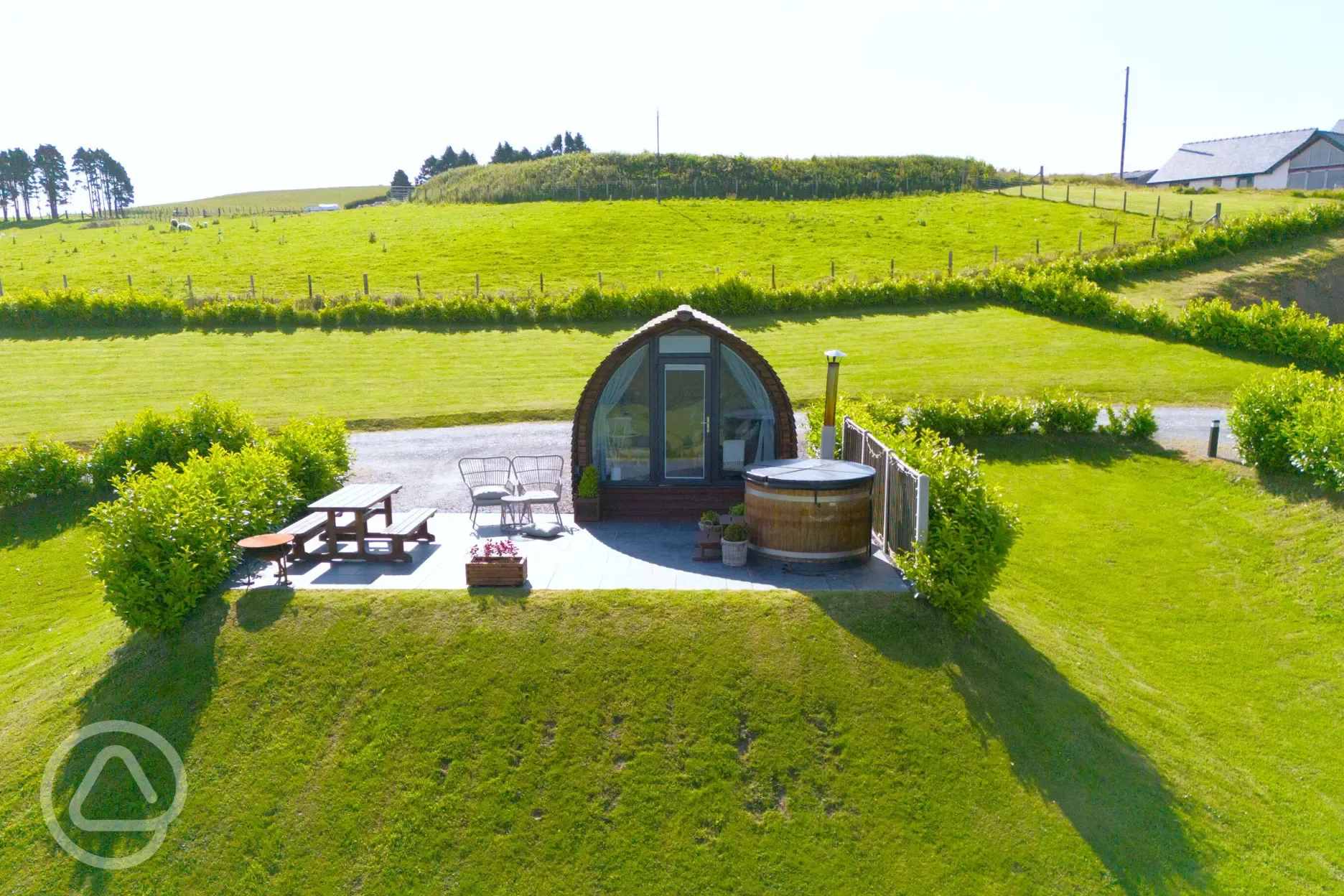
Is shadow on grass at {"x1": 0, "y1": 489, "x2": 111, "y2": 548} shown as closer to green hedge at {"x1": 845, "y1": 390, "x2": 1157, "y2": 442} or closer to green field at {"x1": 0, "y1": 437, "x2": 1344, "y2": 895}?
green field at {"x1": 0, "y1": 437, "x2": 1344, "y2": 895}

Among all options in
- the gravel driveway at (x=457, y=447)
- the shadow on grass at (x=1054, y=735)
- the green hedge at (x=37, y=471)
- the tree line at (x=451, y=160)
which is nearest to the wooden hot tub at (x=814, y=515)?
the shadow on grass at (x=1054, y=735)

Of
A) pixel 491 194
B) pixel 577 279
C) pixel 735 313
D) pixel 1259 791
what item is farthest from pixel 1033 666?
pixel 491 194

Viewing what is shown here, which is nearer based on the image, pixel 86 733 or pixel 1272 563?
pixel 86 733

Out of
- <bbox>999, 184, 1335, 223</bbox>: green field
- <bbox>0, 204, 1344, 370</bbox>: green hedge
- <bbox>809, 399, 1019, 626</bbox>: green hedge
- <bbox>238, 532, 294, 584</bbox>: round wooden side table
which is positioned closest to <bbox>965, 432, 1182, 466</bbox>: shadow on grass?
<bbox>809, 399, 1019, 626</bbox>: green hedge

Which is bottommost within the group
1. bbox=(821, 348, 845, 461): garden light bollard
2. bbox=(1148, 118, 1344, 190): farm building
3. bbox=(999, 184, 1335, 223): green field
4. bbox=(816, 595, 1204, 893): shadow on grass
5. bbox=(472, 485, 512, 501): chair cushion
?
bbox=(816, 595, 1204, 893): shadow on grass

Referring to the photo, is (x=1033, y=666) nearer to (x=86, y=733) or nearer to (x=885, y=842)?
(x=885, y=842)

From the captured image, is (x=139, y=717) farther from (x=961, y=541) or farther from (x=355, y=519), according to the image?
(x=961, y=541)

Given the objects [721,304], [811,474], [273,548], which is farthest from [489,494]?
[721,304]

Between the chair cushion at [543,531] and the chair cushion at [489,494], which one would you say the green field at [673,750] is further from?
the chair cushion at [489,494]
